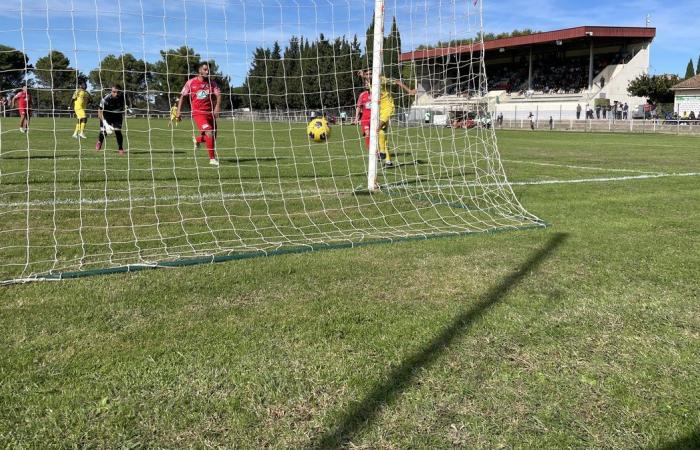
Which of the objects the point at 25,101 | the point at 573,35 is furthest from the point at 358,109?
the point at 573,35

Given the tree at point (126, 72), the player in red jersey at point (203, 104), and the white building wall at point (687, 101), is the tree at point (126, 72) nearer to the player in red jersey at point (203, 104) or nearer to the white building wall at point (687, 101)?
the player in red jersey at point (203, 104)

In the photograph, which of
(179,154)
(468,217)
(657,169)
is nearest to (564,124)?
(657,169)

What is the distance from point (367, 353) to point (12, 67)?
16.2 ft

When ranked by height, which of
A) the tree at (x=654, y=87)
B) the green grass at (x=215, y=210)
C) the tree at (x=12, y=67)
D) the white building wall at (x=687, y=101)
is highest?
the tree at (x=654, y=87)

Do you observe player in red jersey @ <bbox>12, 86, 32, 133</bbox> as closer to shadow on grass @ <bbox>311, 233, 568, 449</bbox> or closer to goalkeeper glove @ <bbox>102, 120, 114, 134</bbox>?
goalkeeper glove @ <bbox>102, 120, 114, 134</bbox>

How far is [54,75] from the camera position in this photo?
20.4ft

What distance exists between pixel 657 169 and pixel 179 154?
35.4 ft

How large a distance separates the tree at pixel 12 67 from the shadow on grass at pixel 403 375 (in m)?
4.59

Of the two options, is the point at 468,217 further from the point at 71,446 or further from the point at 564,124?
the point at 564,124

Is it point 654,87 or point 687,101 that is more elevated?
point 654,87

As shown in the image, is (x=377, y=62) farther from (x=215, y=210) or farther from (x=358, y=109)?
(x=215, y=210)

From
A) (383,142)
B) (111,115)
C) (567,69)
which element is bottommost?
(383,142)

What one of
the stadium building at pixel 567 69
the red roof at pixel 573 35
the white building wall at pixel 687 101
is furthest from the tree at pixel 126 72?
the white building wall at pixel 687 101

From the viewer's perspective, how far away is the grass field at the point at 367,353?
222cm
